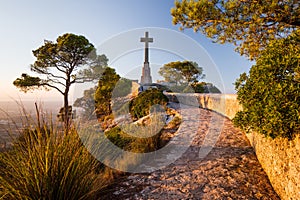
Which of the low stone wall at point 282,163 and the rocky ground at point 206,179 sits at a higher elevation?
the low stone wall at point 282,163

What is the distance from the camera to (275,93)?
8.48 ft

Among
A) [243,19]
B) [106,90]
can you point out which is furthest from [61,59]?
[243,19]

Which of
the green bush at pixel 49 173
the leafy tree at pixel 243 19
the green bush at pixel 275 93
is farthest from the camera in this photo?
the leafy tree at pixel 243 19

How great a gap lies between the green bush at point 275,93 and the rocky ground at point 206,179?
2.72 ft

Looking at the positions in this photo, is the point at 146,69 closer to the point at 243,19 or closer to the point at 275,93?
the point at 243,19

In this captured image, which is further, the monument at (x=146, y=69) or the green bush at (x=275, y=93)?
the monument at (x=146, y=69)

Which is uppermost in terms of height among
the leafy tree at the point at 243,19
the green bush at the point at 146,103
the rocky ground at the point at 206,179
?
the leafy tree at the point at 243,19

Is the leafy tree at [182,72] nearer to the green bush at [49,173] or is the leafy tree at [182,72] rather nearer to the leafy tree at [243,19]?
the leafy tree at [243,19]

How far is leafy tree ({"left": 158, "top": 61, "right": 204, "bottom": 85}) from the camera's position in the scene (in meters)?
27.5

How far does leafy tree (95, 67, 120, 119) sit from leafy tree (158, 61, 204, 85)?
42.3 ft

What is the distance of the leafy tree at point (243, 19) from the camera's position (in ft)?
17.3

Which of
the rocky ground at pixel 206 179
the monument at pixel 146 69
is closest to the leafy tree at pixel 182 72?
the monument at pixel 146 69

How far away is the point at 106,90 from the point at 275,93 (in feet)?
44.3

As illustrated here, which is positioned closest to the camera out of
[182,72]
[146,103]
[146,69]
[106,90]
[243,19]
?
[243,19]
